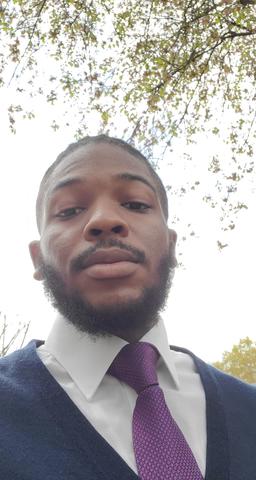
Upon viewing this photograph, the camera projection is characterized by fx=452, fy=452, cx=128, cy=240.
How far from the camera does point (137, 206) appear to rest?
1.60 m

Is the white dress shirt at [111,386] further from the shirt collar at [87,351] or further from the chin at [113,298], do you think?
the chin at [113,298]

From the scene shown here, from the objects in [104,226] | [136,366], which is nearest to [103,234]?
[104,226]

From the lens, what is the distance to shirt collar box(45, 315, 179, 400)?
4.64 ft

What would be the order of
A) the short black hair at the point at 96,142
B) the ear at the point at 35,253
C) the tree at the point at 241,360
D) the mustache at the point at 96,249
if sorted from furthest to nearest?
1. the tree at the point at 241,360
2. the short black hair at the point at 96,142
3. the ear at the point at 35,253
4. the mustache at the point at 96,249

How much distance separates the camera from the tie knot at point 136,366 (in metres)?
1.39

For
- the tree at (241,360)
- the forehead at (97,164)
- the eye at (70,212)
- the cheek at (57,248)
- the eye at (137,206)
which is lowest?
the tree at (241,360)

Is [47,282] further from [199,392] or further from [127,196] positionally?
[199,392]

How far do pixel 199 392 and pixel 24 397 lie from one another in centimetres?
60

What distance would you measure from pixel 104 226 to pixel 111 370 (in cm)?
46

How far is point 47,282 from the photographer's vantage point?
5.08 feet

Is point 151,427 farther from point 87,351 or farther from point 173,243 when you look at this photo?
point 173,243

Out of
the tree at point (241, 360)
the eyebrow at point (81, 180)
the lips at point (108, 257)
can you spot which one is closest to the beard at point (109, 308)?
the lips at point (108, 257)

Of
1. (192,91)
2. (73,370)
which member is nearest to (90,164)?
(73,370)

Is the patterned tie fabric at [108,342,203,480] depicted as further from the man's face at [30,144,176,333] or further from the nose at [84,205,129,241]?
the nose at [84,205,129,241]
